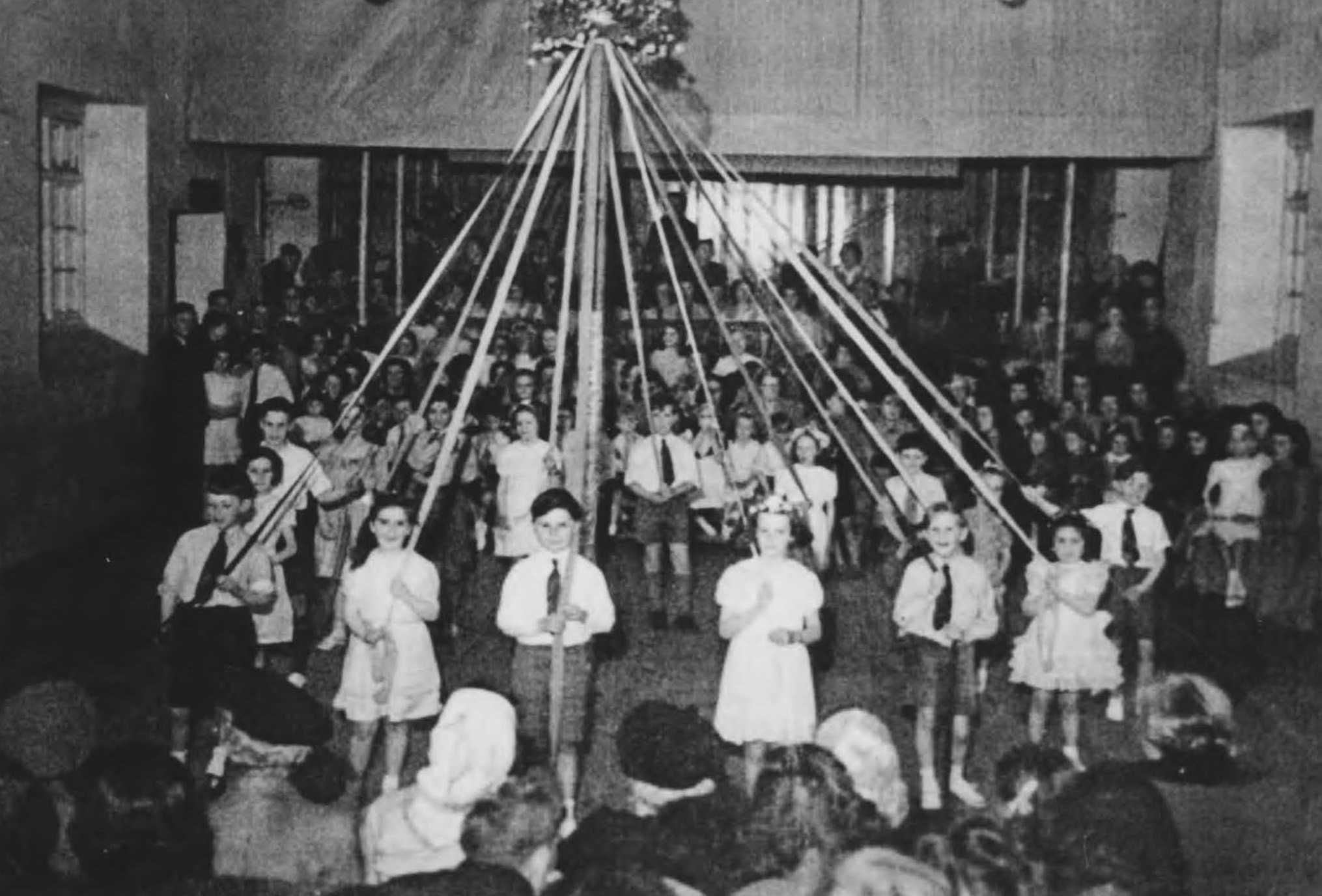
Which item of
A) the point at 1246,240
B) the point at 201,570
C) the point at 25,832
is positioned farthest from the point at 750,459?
the point at 25,832

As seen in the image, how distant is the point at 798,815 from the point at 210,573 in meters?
3.02

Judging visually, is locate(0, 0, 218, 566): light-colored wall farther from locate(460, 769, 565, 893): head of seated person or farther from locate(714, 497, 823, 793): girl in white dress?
locate(460, 769, 565, 893): head of seated person

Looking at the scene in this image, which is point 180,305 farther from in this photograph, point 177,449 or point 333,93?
point 333,93

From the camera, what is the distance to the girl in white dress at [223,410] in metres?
9.79

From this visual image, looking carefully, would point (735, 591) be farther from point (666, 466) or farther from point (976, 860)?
point (666, 466)

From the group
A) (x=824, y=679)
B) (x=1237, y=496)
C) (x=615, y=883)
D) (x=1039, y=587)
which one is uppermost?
(x=1237, y=496)

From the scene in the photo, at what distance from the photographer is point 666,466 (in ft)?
28.5

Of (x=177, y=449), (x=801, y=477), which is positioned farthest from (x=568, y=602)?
(x=177, y=449)

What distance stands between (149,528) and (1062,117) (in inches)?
266

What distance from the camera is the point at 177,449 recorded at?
10.6 metres

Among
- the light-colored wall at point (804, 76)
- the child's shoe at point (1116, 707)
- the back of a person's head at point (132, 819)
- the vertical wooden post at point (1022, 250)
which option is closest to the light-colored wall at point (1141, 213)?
the vertical wooden post at point (1022, 250)

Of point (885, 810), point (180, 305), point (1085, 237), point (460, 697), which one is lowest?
point (885, 810)

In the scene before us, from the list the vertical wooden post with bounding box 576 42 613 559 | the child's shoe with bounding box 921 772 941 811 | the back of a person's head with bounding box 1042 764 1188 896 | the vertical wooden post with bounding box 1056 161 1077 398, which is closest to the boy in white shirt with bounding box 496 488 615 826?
the vertical wooden post with bounding box 576 42 613 559

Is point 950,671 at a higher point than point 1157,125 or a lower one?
lower
